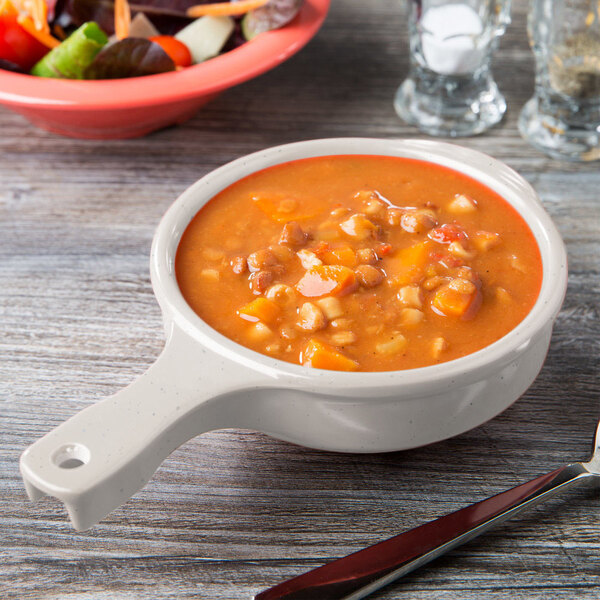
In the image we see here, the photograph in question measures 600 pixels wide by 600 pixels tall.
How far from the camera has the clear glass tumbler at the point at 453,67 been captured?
2078 millimetres

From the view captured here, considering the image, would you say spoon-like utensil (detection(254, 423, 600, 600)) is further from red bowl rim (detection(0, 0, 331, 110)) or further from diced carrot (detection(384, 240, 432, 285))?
red bowl rim (detection(0, 0, 331, 110))

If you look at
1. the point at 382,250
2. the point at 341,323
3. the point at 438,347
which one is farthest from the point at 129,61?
the point at 438,347

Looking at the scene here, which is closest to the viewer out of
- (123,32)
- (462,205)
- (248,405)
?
(248,405)

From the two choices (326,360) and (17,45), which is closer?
(326,360)

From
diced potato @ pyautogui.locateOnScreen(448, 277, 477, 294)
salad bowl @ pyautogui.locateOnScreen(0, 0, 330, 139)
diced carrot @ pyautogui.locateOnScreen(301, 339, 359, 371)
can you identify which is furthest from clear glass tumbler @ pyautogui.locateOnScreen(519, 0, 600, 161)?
diced carrot @ pyautogui.locateOnScreen(301, 339, 359, 371)

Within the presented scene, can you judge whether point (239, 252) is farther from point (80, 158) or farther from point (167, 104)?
point (80, 158)

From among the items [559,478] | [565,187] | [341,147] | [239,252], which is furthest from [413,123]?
[559,478]

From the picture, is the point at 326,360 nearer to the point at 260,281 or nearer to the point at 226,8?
the point at 260,281

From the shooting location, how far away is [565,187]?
195cm

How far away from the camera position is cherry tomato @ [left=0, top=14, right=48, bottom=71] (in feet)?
6.68

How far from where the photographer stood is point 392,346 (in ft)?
4.01

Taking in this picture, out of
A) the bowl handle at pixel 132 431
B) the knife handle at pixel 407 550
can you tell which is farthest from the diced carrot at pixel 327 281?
the knife handle at pixel 407 550

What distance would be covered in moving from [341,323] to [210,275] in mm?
238

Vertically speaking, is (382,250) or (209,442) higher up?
(382,250)
